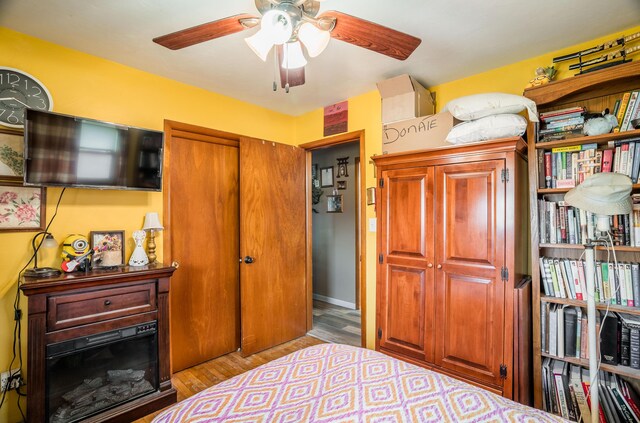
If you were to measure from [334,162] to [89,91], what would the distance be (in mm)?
3105

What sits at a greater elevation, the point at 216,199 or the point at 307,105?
the point at 307,105

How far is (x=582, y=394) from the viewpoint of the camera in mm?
1772

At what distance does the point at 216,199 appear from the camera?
9.54 ft

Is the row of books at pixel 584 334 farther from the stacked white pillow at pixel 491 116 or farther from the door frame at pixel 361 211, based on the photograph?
the door frame at pixel 361 211

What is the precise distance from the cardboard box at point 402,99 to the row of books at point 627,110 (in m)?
1.16

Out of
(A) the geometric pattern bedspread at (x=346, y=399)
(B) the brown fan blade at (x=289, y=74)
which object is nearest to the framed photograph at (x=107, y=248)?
(A) the geometric pattern bedspread at (x=346, y=399)

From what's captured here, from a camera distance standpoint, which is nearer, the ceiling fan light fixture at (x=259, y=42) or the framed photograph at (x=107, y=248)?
the ceiling fan light fixture at (x=259, y=42)

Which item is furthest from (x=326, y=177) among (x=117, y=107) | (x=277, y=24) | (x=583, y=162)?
(x=277, y=24)

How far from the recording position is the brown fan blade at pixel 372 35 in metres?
1.30

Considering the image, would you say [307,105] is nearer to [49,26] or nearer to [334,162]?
[334,162]

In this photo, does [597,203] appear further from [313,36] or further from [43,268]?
[43,268]

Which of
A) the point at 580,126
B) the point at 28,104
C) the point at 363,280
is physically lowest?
the point at 363,280

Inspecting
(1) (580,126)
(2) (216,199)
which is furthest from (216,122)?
(1) (580,126)

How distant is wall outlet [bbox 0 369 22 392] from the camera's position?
1.83 meters
